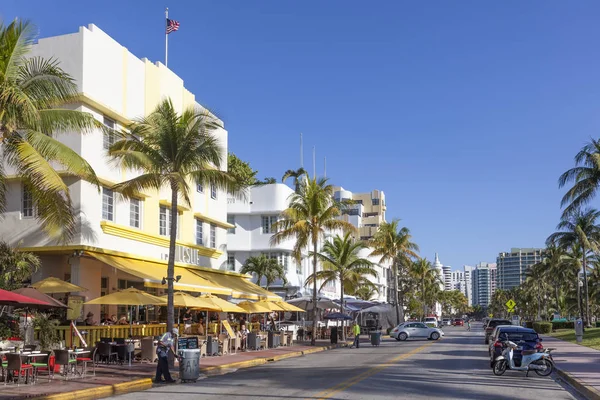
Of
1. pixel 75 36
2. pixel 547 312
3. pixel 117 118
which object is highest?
pixel 75 36

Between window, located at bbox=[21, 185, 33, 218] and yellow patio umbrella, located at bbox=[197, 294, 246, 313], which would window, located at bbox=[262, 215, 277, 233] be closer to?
yellow patio umbrella, located at bbox=[197, 294, 246, 313]

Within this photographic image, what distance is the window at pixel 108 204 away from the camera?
28.2m

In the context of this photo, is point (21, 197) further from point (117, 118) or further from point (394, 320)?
point (394, 320)

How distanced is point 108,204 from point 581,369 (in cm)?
1916

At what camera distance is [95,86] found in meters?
27.4

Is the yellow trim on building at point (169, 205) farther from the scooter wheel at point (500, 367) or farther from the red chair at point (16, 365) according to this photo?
the scooter wheel at point (500, 367)

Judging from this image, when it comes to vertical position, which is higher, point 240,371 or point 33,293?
point 33,293

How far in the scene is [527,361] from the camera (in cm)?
1970

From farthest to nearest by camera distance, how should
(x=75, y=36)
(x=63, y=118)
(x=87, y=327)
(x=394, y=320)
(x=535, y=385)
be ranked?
1. (x=394, y=320)
2. (x=75, y=36)
3. (x=87, y=327)
4. (x=63, y=118)
5. (x=535, y=385)

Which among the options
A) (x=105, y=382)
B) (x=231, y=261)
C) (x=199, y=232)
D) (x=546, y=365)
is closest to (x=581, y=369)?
(x=546, y=365)

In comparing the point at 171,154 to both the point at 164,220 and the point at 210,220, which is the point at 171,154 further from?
the point at 210,220

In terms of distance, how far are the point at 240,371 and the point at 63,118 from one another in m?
10.2

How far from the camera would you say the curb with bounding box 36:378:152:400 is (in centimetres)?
1514

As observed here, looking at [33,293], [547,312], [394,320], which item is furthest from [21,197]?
[547,312]
